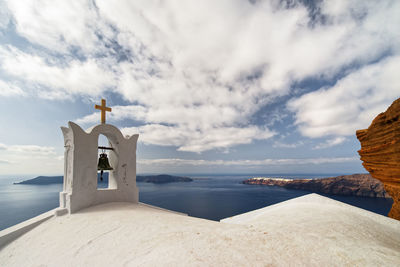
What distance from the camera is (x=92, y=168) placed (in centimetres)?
765

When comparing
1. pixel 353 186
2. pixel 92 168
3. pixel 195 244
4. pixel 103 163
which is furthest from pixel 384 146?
pixel 353 186

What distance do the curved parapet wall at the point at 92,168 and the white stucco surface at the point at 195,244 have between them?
150cm

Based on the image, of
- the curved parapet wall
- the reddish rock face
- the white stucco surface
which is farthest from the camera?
the curved parapet wall

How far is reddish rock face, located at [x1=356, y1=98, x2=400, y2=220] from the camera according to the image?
5652 mm

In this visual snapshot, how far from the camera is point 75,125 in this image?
7.20 metres

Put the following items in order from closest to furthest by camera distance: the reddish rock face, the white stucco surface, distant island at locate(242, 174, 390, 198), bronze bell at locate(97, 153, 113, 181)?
the white stucco surface → the reddish rock face → bronze bell at locate(97, 153, 113, 181) → distant island at locate(242, 174, 390, 198)

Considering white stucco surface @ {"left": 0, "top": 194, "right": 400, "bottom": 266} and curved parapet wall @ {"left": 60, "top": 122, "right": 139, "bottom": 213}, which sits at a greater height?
curved parapet wall @ {"left": 60, "top": 122, "right": 139, "bottom": 213}

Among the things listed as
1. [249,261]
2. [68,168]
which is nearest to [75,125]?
[68,168]

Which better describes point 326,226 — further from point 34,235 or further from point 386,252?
point 34,235

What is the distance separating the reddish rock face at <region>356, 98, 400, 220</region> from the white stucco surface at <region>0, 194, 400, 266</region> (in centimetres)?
263

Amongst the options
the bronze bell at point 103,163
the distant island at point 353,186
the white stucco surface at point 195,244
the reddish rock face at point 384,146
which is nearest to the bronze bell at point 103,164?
the bronze bell at point 103,163

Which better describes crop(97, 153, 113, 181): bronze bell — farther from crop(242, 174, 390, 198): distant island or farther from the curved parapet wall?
crop(242, 174, 390, 198): distant island

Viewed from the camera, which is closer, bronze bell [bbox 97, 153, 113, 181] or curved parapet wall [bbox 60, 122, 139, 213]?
curved parapet wall [bbox 60, 122, 139, 213]

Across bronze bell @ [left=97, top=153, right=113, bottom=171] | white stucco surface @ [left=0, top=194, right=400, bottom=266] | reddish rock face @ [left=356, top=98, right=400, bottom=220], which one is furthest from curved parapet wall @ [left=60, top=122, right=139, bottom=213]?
reddish rock face @ [left=356, top=98, right=400, bottom=220]
